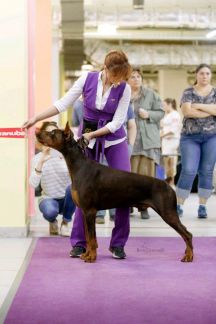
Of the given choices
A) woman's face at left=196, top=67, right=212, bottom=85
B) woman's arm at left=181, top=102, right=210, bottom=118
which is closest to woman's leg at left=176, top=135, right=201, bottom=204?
woman's arm at left=181, top=102, right=210, bottom=118

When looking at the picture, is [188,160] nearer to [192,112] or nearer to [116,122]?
[192,112]

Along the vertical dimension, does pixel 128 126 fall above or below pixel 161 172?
above

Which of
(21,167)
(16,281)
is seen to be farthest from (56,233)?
Answer: (16,281)

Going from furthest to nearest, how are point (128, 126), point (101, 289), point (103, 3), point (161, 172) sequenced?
point (103, 3) → point (161, 172) → point (128, 126) → point (101, 289)

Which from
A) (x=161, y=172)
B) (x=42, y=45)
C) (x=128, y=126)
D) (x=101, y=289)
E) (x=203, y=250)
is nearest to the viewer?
(x=101, y=289)

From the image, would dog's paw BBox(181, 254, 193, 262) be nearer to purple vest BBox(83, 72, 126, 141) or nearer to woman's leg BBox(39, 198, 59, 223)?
purple vest BBox(83, 72, 126, 141)

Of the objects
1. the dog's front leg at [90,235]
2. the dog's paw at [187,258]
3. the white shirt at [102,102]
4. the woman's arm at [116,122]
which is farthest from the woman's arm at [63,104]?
the dog's paw at [187,258]

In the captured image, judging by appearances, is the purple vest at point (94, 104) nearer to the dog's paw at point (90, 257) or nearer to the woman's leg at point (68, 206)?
the dog's paw at point (90, 257)

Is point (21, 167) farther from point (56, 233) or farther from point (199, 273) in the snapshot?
point (199, 273)

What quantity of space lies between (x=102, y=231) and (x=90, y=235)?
133cm

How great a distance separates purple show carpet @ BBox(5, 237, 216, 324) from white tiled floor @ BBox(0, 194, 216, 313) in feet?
0.32

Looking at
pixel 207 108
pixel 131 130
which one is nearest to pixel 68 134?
pixel 131 130

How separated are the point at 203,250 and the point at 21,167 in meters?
1.55

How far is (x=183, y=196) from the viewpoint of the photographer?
5.74 metres
